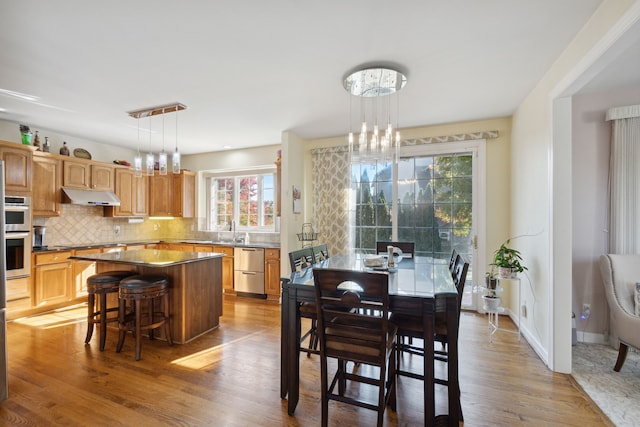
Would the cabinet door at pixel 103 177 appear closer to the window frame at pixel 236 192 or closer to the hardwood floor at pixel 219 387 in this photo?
the window frame at pixel 236 192

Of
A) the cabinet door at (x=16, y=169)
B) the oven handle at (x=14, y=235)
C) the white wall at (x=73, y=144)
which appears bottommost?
the oven handle at (x=14, y=235)

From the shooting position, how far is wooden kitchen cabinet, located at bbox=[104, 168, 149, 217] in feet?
16.6

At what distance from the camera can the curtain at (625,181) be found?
2855 mm

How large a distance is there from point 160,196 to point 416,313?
18.2 ft

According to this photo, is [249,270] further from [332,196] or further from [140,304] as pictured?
[140,304]

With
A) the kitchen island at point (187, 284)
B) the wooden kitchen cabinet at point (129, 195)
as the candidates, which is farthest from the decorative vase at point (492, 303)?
the wooden kitchen cabinet at point (129, 195)

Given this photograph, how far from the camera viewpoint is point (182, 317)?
9.87 ft

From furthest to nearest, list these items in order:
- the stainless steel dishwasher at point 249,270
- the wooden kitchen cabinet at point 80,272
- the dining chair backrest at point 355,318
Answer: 1. the stainless steel dishwasher at point 249,270
2. the wooden kitchen cabinet at point 80,272
3. the dining chair backrest at point 355,318

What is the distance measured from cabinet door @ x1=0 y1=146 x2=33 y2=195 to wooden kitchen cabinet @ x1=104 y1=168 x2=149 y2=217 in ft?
3.97

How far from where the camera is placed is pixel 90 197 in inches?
179

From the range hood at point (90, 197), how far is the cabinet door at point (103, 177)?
86 millimetres

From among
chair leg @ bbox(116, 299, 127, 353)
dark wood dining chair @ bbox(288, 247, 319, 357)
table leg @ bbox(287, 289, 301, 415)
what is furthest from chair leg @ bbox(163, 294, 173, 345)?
table leg @ bbox(287, 289, 301, 415)

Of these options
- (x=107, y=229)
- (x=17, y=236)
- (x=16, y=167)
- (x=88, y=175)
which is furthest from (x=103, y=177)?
(x=17, y=236)

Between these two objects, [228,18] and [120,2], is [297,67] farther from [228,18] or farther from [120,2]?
[120,2]
